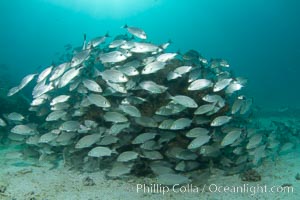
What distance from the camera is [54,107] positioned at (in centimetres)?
747

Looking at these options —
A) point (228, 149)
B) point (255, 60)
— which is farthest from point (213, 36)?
point (228, 149)

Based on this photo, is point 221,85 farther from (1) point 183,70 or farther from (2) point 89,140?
(2) point 89,140

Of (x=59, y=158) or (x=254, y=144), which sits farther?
(x=59, y=158)

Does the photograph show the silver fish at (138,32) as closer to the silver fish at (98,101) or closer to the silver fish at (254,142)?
the silver fish at (98,101)

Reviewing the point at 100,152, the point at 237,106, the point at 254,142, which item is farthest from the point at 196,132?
the point at 100,152

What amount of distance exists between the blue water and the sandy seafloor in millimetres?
77223

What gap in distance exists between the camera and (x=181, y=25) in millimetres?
144375

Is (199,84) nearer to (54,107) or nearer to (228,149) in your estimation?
(228,149)

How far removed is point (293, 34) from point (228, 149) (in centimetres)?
11630

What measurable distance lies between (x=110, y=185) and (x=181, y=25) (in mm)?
143784

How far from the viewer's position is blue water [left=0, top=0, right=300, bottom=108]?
10320 cm

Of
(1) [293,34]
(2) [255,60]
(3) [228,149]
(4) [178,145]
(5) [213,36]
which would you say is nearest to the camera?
(4) [178,145]

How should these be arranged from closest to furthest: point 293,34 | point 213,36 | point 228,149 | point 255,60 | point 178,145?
point 178,145
point 228,149
point 255,60
point 293,34
point 213,36

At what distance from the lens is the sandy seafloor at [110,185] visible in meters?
6.00
